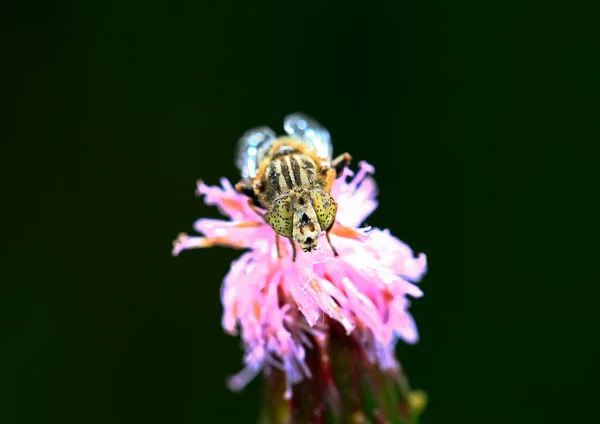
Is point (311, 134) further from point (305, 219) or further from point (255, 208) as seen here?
point (305, 219)

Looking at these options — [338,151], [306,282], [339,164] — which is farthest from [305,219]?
[338,151]

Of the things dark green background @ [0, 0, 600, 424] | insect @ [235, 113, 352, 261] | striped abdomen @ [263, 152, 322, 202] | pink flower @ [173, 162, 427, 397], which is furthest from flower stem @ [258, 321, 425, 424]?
dark green background @ [0, 0, 600, 424]

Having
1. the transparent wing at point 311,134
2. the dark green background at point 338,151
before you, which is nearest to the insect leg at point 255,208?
the transparent wing at point 311,134

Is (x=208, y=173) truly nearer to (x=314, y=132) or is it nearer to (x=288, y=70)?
(x=288, y=70)

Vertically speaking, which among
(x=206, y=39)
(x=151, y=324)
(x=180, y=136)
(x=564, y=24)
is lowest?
(x=151, y=324)

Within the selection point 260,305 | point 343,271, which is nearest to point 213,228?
point 260,305

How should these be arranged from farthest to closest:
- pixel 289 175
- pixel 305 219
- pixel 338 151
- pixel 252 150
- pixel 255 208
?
pixel 338 151, pixel 252 150, pixel 255 208, pixel 289 175, pixel 305 219
